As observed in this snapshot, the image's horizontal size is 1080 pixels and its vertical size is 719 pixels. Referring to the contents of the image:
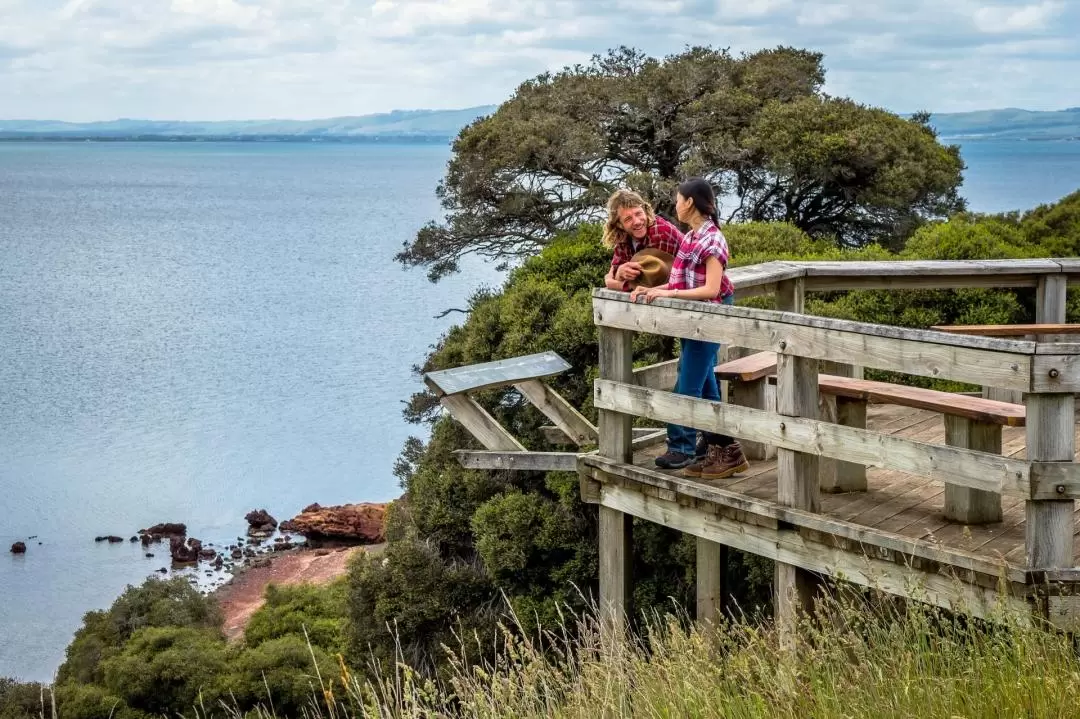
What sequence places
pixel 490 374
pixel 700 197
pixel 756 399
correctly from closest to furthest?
pixel 700 197, pixel 756 399, pixel 490 374

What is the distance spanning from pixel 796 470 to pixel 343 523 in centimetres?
2629

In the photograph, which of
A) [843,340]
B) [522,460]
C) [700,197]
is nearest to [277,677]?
[522,460]

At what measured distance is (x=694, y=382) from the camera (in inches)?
272

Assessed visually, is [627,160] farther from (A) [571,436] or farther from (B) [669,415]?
(B) [669,415]

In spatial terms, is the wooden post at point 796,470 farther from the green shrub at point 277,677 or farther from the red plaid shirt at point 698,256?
the green shrub at point 277,677

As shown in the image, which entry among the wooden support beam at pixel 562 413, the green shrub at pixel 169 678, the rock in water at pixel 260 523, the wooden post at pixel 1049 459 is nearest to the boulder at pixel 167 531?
the rock in water at pixel 260 523

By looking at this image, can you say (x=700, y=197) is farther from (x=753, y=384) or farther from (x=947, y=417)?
(x=947, y=417)

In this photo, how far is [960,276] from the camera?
8242 millimetres

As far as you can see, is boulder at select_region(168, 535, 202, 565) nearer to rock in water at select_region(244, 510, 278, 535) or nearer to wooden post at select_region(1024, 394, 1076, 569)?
rock in water at select_region(244, 510, 278, 535)

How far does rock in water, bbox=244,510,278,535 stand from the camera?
105ft

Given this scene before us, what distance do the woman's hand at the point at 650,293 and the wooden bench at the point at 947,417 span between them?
0.73 m

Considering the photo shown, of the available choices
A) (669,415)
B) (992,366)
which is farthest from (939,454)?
(669,415)

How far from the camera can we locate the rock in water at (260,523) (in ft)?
105

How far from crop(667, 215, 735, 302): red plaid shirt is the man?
289mm
